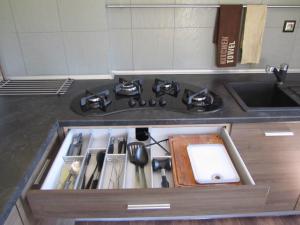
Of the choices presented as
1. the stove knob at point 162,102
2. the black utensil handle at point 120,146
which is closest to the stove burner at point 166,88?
the stove knob at point 162,102

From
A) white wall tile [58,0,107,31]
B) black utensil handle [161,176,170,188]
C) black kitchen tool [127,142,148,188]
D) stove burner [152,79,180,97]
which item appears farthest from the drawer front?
white wall tile [58,0,107,31]

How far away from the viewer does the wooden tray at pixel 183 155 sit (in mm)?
942

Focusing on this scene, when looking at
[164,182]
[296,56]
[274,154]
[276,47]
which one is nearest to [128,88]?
[164,182]

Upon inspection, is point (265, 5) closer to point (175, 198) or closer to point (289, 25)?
point (289, 25)

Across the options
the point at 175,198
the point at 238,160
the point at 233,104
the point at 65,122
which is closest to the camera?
the point at 175,198

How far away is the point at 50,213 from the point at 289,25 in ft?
5.43

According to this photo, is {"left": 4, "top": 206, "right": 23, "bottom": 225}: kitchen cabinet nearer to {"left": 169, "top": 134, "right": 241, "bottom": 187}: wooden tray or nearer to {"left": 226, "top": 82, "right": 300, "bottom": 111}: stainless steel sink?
{"left": 169, "top": 134, "right": 241, "bottom": 187}: wooden tray

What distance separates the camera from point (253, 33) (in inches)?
57.9

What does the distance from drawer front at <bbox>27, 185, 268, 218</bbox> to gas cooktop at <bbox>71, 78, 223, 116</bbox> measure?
416 millimetres

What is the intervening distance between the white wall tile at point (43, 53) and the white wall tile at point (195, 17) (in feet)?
2.34

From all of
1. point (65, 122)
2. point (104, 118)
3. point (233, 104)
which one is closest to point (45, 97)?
point (65, 122)

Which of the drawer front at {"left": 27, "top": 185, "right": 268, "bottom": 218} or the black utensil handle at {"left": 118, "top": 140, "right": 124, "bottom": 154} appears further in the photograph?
the black utensil handle at {"left": 118, "top": 140, "right": 124, "bottom": 154}

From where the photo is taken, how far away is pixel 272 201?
4.55 ft

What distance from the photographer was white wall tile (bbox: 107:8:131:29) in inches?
56.3
